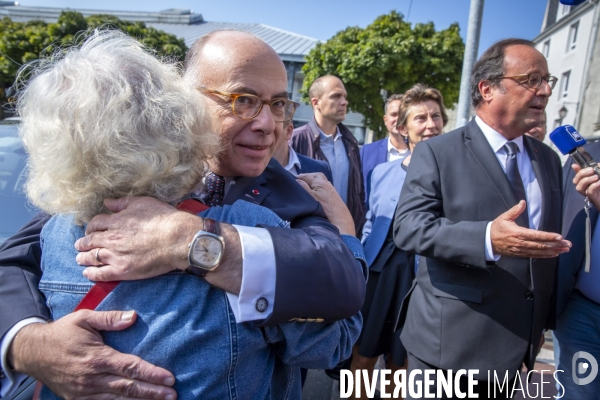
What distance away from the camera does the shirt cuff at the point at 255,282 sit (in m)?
0.95

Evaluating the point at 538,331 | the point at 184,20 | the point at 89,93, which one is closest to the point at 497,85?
the point at 538,331

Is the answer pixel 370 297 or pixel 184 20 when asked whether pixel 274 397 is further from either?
pixel 184 20

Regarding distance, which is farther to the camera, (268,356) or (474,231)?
(474,231)

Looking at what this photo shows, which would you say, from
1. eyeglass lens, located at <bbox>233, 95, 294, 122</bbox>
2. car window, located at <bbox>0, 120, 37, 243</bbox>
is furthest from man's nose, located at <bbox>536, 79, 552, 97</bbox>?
car window, located at <bbox>0, 120, 37, 243</bbox>

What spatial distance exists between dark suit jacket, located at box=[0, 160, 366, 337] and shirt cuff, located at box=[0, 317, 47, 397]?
0.05 feet

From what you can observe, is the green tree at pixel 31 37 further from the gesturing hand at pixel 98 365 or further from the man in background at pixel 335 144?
the gesturing hand at pixel 98 365

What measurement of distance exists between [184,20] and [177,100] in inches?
1453

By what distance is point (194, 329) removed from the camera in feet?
3.10

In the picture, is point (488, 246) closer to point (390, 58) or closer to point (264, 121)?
point (264, 121)

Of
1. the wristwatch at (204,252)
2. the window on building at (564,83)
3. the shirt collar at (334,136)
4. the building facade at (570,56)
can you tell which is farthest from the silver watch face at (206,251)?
the window on building at (564,83)

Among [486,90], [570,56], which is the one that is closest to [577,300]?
[486,90]

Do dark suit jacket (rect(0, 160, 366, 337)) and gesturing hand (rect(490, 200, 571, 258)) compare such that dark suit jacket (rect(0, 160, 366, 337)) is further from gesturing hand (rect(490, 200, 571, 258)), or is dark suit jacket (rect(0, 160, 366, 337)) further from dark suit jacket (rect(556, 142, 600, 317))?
dark suit jacket (rect(556, 142, 600, 317))

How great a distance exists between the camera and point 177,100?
0.99 metres

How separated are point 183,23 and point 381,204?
3525 centimetres
